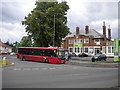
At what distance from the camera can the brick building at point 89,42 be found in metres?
54.5

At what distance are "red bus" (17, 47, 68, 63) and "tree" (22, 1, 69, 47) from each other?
5.91 metres

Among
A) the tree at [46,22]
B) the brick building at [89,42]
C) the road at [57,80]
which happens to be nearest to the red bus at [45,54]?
the tree at [46,22]

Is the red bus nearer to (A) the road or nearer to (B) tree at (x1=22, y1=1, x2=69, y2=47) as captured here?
(B) tree at (x1=22, y1=1, x2=69, y2=47)

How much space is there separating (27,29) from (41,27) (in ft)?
14.0

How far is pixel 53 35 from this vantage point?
1471 inches

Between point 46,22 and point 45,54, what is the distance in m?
10.9

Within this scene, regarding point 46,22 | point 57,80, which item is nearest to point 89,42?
point 46,22

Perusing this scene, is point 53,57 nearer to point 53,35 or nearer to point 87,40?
point 53,35

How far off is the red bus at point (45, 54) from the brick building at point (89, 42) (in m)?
24.6

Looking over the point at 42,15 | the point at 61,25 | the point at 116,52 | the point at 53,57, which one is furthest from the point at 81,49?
the point at 116,52

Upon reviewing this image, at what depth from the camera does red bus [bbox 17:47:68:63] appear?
28438mm

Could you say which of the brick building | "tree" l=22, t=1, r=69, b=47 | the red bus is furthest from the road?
the brick building

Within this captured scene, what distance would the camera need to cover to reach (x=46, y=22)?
38125 mm

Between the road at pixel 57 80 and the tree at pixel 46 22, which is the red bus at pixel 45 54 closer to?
the tree at pixel 46 22
